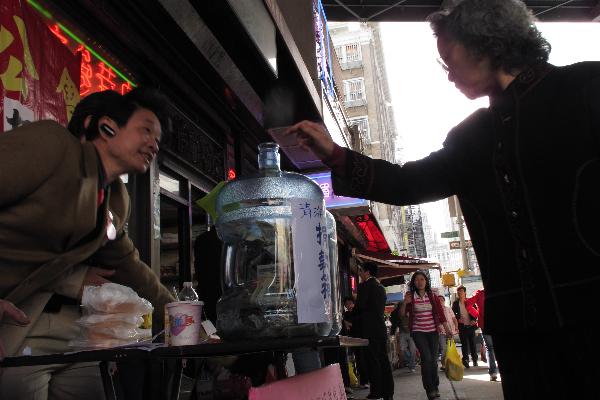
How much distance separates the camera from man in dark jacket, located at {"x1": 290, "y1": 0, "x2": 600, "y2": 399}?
4.65 ft

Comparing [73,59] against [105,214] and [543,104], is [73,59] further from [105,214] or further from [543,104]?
[543,104]

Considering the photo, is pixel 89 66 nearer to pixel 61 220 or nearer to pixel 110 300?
pixel 61 220

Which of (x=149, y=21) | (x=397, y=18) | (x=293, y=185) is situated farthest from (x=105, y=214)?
(x=397, y=18)

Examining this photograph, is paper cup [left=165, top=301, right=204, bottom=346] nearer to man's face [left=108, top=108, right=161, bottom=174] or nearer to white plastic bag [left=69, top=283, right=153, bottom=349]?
white plastic bag [left=69, top=283, right=153, bottom=349]

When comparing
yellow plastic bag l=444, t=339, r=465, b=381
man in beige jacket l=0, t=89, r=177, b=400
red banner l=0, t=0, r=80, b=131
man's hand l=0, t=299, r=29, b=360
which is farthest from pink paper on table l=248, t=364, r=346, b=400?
yellow plastic bag l=444, t=339, r=465, b=381

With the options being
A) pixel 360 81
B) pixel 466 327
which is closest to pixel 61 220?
pixel 466 327

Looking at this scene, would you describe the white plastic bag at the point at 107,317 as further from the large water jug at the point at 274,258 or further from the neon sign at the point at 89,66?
the neon sign at the point at 89,66

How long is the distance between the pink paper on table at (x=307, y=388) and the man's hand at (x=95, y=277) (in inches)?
35.2

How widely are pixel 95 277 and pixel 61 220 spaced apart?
0.34 metres

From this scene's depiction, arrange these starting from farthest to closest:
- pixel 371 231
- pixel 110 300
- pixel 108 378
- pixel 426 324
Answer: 1. pixel 371 231
2. pixel 426 324
3. pixel 110 300
4. pixel 108 378

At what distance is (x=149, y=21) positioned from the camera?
4.42 meters

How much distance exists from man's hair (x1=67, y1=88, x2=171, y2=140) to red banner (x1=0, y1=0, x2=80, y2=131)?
2.84 ft

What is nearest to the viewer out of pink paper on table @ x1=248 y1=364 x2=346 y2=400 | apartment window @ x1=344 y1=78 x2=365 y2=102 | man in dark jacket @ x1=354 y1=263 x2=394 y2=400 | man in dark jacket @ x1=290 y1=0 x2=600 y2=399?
pink paper on table @ x1=248 y1=364 x2=346 y2=400

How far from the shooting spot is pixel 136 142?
212 centimetres
